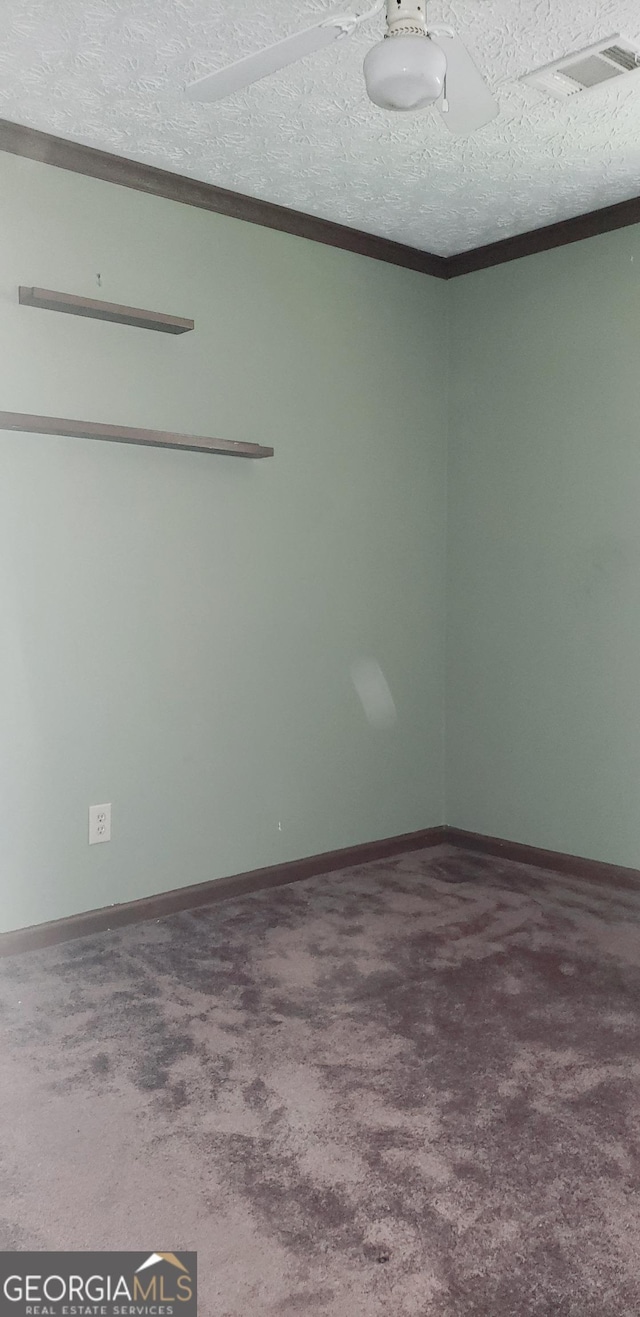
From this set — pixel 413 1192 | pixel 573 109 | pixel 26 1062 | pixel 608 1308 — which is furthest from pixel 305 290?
pixel 608 1308

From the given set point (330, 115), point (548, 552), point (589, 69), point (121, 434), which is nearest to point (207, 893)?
point (121, 434)

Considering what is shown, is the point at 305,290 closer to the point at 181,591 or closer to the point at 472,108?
the point at 181,591

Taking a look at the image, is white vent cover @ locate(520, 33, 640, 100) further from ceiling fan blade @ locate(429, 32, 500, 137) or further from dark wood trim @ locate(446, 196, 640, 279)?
dark wood trim @ locate(446, 196, 640, 279)

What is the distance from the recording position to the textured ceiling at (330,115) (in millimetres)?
2391

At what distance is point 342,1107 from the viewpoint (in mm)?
2193

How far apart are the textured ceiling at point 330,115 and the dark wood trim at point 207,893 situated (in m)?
2.37

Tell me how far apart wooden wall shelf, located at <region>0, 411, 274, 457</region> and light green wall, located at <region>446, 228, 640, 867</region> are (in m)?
1.12

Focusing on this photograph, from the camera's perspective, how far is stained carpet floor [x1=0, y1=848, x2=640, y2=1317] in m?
1.69

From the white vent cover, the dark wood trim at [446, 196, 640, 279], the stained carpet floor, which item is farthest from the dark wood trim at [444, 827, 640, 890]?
the white vent cover

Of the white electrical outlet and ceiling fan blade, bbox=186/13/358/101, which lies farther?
the white electrical outlet

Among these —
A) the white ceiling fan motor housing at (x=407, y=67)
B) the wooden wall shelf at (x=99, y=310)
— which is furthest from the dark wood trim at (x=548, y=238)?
the white ceiling fan motor housing at (x=407, y=67)

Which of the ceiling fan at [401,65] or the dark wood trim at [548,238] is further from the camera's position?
the dark wood trim at [548,238]

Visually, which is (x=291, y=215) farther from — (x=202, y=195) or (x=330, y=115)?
(x=330, y=115)

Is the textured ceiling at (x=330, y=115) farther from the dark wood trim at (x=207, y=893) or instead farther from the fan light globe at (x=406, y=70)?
the dark wood trim at (x=207, y=893)
